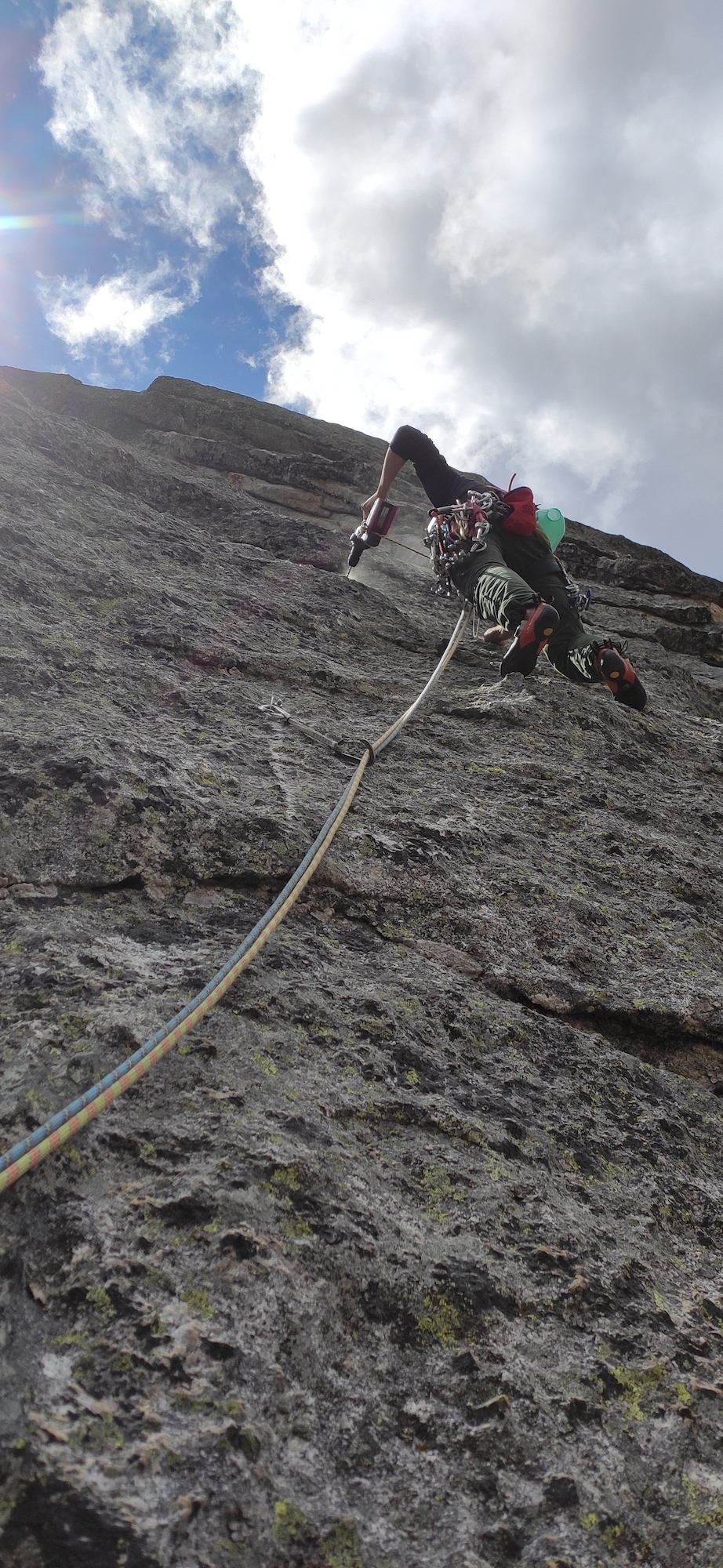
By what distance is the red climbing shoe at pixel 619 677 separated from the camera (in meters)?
5.32

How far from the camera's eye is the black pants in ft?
17.0

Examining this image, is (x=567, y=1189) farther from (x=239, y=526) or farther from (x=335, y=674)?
(x=239, y=526)

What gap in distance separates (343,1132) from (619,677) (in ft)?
13.6

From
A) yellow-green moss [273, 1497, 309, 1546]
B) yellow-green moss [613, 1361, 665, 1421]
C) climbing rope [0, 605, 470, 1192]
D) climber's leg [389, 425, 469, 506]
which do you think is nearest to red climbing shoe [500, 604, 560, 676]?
climber's leg [389, 425, 469, 506]

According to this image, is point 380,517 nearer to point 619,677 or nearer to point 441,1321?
point 619,677

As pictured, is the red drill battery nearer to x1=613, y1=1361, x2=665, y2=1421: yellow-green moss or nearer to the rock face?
the rock face

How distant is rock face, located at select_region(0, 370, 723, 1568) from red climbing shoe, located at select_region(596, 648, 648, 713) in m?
0.90

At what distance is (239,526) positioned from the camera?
8297 mm

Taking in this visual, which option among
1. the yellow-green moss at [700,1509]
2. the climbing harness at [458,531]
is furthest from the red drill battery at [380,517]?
the yellow-green moss at [700,1509]

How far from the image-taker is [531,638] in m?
4.77

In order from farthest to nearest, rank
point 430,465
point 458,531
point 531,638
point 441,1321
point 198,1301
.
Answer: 1. point 430,465
2. point 458,531
3. point 531,638
4. point 441,1321
5. point 198,1301

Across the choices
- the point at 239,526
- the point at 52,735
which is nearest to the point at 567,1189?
the point at 52,735

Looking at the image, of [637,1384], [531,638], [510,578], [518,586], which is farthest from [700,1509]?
Answer: [510,578]

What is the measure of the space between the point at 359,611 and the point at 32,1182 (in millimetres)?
5266
